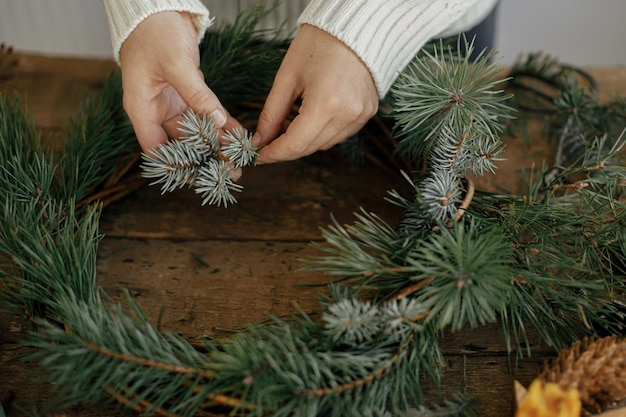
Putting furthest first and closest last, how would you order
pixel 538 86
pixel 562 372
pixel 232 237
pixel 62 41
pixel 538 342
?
1. pixel 62 41
2. pixel 538 86
3. pixel 232 237
4. pixel 538 342
5. pixel 562 372

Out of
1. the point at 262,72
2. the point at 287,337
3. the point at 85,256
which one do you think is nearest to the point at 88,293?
the point at 85,256

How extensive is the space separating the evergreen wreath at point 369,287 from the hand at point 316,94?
0.12 ft

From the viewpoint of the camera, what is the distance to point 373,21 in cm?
55

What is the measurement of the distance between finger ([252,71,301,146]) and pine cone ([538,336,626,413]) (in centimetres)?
31

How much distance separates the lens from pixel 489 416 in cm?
48

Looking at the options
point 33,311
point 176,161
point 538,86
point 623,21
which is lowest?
point 33,311

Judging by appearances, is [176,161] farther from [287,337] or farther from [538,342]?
[538,342]

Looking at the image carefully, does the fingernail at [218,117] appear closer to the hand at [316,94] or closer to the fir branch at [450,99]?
the hand at [316,94]

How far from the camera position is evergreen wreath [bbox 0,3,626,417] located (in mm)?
428

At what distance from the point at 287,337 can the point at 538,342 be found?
8.9 inches

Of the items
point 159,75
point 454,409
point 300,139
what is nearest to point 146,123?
point 159,75

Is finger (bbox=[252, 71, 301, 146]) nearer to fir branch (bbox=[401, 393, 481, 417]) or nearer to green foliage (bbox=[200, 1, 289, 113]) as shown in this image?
green foliage (bbox=[200, 1, 289, 113])

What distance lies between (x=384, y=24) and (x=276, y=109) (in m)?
0.13

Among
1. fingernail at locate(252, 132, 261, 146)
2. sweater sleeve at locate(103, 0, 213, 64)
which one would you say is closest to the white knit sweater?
sweater sleeve at locate(103, 0, 213, 64)
